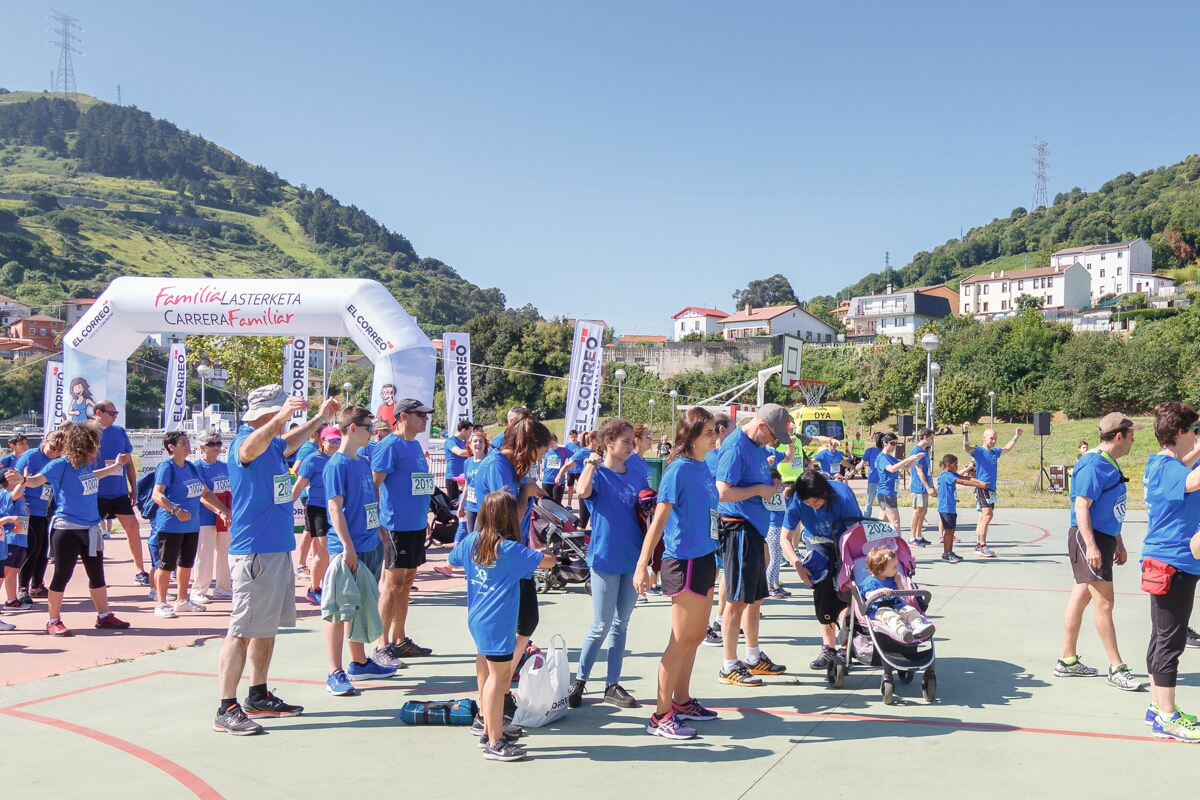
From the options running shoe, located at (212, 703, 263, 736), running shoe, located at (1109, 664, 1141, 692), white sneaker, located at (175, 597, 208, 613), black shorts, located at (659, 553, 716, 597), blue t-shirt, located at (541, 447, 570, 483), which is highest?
blue t-shirt, located at (541, 447, 570, 483)

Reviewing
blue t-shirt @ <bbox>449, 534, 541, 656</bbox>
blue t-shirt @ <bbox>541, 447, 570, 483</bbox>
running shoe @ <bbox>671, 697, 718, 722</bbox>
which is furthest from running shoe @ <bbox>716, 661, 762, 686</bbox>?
blue t-shirt @ <bbox>541, 447, 570, 483</bbox>

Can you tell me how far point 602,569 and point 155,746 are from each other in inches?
107

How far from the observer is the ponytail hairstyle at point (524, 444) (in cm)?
494

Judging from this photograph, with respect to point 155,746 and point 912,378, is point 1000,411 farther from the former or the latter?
point 155,746

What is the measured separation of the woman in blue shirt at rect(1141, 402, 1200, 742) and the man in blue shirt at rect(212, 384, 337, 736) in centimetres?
502

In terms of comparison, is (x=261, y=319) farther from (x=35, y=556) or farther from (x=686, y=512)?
(x=686, y=512)

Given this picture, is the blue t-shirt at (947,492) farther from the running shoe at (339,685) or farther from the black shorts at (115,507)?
the black shorts at (115,507)

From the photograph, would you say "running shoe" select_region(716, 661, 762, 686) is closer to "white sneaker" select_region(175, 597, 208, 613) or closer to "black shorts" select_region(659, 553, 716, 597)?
"black shorts" select_region(659, 553, 716, 597)

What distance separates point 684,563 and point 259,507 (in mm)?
2569

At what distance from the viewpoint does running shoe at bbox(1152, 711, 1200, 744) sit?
468 cm

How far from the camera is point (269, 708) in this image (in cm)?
517

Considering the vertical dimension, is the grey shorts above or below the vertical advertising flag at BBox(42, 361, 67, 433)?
below

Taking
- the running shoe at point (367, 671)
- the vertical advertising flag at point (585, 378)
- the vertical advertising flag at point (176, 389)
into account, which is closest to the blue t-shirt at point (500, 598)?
the running shoe at point (367, 671)

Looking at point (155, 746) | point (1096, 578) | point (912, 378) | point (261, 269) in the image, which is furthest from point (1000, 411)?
point (261, 269)
